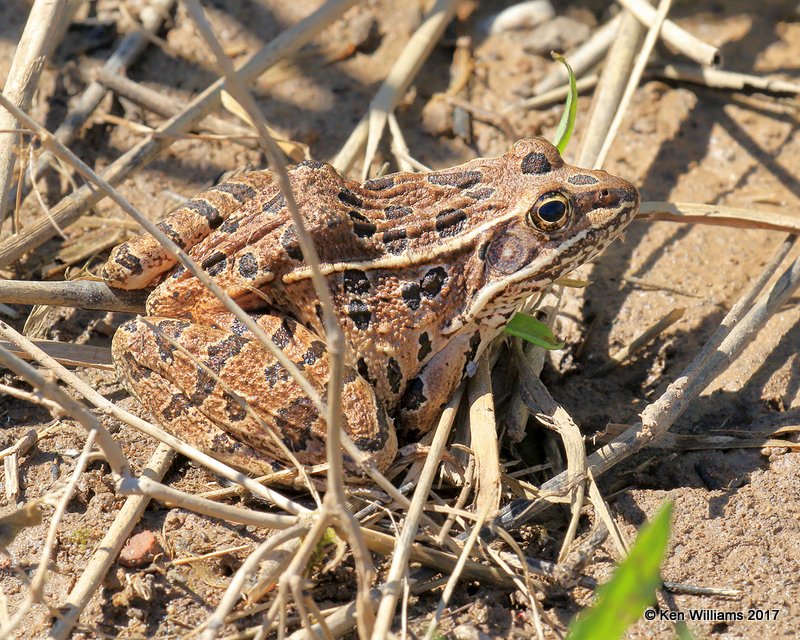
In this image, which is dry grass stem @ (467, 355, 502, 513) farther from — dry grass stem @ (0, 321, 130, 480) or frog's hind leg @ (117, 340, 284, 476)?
dry grass stem @ (0, 321, 130, 480)

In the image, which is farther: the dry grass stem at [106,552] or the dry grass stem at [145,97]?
the dry grass stem at [145,97]

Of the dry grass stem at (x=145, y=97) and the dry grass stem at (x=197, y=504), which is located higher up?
the dry grass stem at (x=145, y=97)

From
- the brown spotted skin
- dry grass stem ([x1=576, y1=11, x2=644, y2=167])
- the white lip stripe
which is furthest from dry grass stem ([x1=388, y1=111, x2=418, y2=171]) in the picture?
the white lip stripe

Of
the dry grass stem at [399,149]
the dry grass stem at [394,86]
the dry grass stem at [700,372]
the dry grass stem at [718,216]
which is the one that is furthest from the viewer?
the dry grass stem at [394,86]

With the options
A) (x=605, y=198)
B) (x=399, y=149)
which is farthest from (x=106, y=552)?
(x=399, y=149)

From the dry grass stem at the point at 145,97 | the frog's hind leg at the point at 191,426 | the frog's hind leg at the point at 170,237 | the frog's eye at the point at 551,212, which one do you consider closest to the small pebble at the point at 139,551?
the frog's hind leg at the point at 191,426

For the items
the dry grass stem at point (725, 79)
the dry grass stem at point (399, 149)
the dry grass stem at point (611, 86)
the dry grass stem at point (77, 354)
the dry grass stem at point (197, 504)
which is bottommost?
the dry grass stem at point (197, 504)

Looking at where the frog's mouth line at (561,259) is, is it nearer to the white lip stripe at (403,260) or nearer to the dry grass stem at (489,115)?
the white lip stripe at (403,260)
